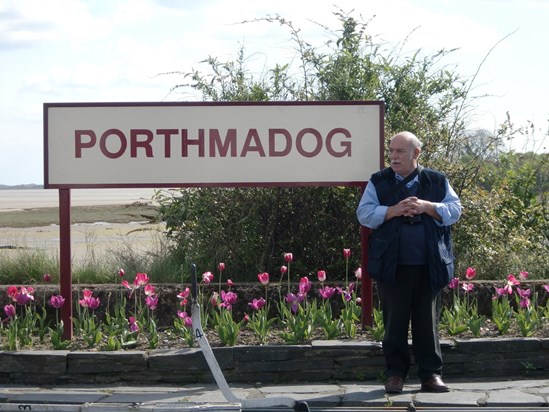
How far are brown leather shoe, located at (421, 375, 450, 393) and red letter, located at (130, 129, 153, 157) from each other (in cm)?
286

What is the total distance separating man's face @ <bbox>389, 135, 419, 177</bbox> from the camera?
7.34m

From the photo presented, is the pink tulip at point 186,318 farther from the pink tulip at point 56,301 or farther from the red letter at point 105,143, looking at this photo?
the red letter at point 105,143

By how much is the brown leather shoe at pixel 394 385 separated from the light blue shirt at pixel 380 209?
1045 mm

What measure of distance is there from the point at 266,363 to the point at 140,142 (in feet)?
6.83

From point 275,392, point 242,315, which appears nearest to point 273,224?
point 242,315

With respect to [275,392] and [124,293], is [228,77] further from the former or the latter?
[275,392]

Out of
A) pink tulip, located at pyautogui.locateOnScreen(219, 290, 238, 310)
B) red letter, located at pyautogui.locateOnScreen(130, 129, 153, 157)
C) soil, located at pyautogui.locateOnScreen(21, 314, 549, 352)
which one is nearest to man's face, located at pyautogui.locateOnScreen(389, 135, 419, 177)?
soil, located at pyautogui.locateOnScreen(21, 314, 549, 352)

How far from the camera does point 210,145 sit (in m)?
8.51

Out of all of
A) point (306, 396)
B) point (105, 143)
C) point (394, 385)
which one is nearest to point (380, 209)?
point (394, 385)

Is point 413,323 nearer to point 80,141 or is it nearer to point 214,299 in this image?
point 214,299

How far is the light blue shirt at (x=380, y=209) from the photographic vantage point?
7.25 metres

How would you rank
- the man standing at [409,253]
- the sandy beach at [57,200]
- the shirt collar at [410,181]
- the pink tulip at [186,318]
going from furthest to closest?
the sandy beach at [57,200], the pink tulip at [186,318], the shirt collar at [410,181], the man standing at [409,253]

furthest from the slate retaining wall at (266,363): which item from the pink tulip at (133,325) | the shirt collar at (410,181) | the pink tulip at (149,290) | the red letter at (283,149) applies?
the red letter at (283,149)

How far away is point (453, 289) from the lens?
8.85 meters
